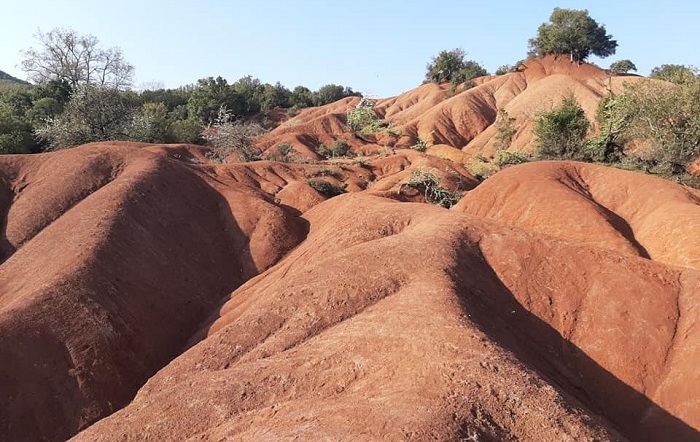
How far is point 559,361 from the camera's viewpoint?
37.6 feet

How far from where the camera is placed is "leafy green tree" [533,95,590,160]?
103 ft

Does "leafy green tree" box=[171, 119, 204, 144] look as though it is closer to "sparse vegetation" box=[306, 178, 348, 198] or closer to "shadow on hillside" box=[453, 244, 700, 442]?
"sparse vegetation" box=[306, 178, 348, 198]

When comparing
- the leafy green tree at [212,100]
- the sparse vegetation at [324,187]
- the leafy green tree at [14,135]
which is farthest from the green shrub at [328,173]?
the leafy green tree at [212,100]

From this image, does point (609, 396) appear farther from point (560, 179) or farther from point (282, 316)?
point (560, 179)

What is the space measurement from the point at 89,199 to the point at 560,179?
1980 cm

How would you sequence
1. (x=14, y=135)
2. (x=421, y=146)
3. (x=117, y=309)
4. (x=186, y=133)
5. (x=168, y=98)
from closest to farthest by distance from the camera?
(x=117, y=309)
(x=14, y=135)
(x=186, y=133)
(x=421, y=146)
(x=168, y=98)

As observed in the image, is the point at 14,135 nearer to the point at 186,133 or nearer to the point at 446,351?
the point at 186,133

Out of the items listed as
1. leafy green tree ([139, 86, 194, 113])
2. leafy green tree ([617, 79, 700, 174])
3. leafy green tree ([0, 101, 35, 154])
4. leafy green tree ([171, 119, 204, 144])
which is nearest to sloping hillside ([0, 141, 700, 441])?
leafy green tree ([617, 79, 700, 174])

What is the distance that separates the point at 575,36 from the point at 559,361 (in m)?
61.1

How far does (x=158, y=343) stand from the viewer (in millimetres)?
15422

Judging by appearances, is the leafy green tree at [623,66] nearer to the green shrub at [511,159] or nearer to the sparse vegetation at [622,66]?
the sparse vegetation at [622,66]

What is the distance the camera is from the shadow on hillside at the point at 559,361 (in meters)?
10.2

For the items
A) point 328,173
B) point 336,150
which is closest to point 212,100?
point 336,150

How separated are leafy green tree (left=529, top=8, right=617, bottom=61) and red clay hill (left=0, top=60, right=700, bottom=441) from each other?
46938 millimetres
